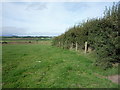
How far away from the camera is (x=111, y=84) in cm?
415

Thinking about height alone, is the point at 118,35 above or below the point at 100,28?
below

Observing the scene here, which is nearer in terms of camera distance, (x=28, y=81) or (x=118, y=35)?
(x=28, y=81)

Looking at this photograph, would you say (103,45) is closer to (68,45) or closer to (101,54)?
(101,54)

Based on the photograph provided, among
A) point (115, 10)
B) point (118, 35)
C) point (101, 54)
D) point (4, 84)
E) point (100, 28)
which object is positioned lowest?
point (4, 84)

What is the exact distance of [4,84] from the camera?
14.7 feet

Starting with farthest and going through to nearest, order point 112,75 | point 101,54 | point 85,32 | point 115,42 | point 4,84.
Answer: point 85,32
point 101,54
point 115,42
point 112,75
point 4,84

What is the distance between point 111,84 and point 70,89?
1.57 meters

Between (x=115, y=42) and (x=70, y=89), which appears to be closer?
(x=70, y=89)

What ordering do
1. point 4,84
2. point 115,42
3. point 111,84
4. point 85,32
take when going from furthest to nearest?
point 85,32 → point 115,42 → point 4,84 → point 111,84

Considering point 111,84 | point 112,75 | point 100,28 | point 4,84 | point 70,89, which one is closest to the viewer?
point 70,89

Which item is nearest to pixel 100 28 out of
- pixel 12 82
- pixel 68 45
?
pixel 12 82

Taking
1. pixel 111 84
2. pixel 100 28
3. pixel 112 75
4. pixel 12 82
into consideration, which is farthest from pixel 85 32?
pixel 12 82

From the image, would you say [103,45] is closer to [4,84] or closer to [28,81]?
[28,81]

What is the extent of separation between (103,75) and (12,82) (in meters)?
3.99
